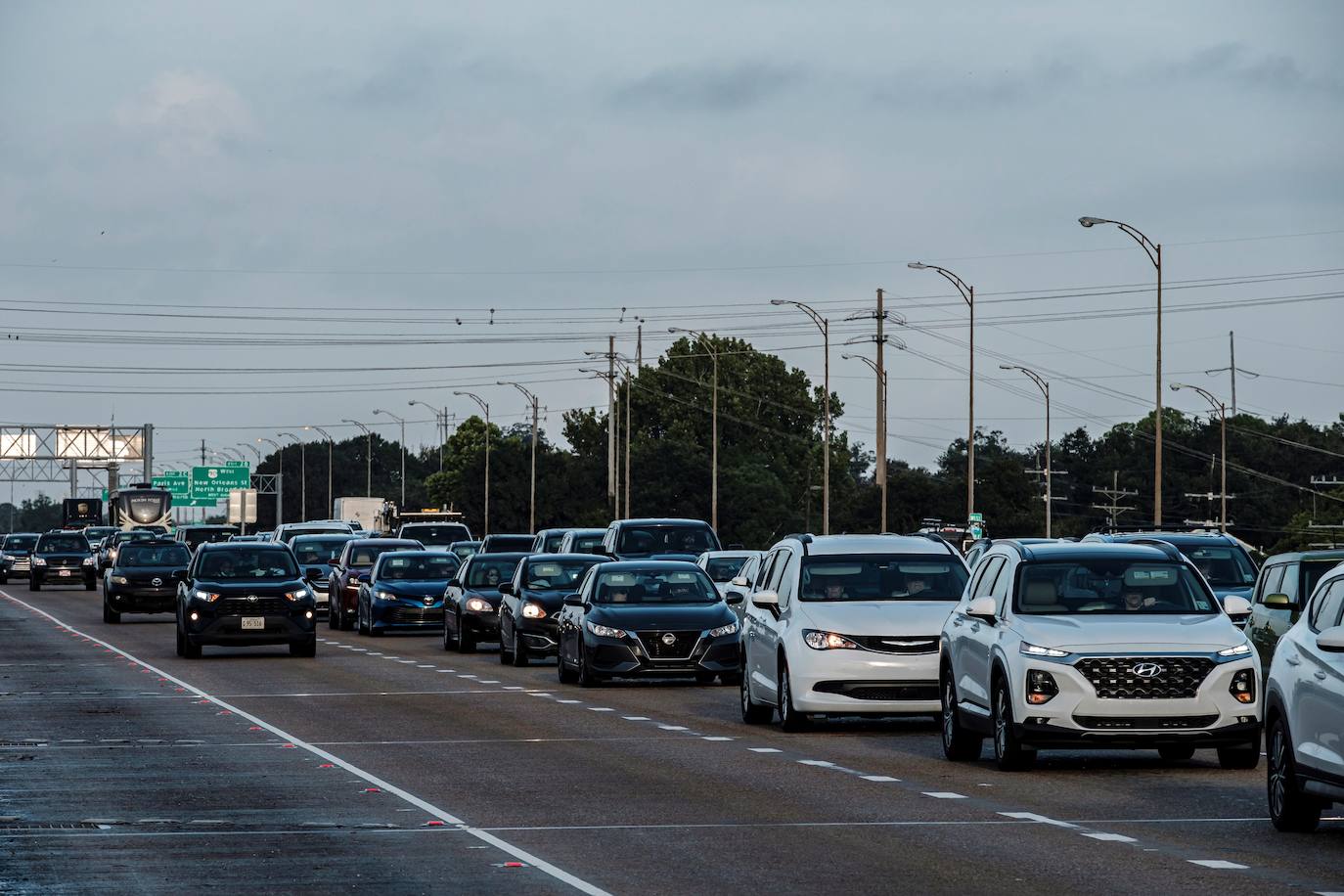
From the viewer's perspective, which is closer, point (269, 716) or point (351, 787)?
point (351, 787)

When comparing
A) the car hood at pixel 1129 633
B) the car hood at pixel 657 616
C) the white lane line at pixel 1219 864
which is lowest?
the white lane line at pixel 1219 864

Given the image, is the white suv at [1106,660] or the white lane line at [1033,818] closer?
the white lane line at [1033,818]

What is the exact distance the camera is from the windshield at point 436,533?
6869 centimetres

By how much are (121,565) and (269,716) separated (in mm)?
28547

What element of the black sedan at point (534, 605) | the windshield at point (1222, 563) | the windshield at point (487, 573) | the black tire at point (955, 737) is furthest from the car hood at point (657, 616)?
the windshield at point (487, 573)

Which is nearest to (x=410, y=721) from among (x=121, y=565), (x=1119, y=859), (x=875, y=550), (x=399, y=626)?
(x=875, y=550)

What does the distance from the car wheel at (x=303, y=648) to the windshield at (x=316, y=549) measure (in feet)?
57.8

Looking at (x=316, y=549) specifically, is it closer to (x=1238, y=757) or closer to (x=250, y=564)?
(x=250, y=564)

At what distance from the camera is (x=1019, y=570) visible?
1886 cm

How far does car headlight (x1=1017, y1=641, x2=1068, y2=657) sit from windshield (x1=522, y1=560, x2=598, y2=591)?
17.9m

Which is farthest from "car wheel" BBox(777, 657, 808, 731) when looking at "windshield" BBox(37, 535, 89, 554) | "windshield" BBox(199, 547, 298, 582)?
"windshield" BBox(37, 535, 89, 554)

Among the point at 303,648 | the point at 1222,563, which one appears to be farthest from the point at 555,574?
the point at 1222,563

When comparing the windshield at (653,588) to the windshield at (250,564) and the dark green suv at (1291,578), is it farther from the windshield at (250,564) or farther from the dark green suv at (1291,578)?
the windshield at (250,564)

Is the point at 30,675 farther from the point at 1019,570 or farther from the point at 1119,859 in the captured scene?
the point at 1119,859
